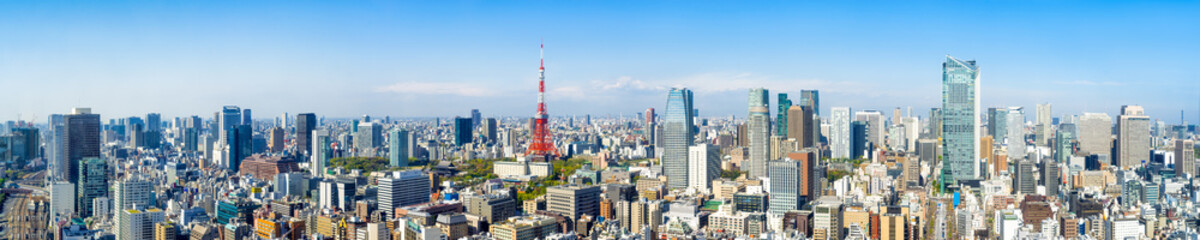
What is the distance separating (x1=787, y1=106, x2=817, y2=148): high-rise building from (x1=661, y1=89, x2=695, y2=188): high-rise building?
12.4 ft

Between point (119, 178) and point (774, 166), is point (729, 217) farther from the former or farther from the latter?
point (119, 178)

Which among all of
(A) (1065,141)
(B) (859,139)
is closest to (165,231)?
(A) (1065,141)

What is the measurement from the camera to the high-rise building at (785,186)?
992 cm

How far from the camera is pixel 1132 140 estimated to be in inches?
567

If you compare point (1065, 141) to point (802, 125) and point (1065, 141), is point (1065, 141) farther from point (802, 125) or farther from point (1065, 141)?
point (802, 125)

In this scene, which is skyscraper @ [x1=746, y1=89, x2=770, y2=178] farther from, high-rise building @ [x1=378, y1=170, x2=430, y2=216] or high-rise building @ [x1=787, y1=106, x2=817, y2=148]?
high-rise building @ [x1=378, y1=170, x2=430, y2=216]

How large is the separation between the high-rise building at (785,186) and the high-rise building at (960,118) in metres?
3.87

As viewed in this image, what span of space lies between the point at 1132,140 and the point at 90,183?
14538 millimetres

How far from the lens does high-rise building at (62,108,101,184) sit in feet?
34.3

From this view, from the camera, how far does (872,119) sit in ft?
67.1

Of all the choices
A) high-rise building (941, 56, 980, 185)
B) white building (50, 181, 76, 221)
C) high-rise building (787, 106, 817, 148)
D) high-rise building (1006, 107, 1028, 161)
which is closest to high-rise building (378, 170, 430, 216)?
white building (50, 181, 76, 221)

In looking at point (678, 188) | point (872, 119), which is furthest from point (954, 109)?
point (872, 119)

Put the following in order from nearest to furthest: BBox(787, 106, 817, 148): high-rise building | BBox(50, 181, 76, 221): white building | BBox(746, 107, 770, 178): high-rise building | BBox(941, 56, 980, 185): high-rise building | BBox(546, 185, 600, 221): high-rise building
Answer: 1. BBox(50, 181, 76, 221): white building
2. BBox(546, 185, 600, 221): high-rise building
3. BBox(941, 56, 980, 185): high-rise building
4. BBox(746, 107, 770, 178): high-rise building
5. BBox(787, 106, 817, 148): high-rise building

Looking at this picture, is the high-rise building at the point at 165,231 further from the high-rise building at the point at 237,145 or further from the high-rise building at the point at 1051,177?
the high-rise building at the point at 1051,177
